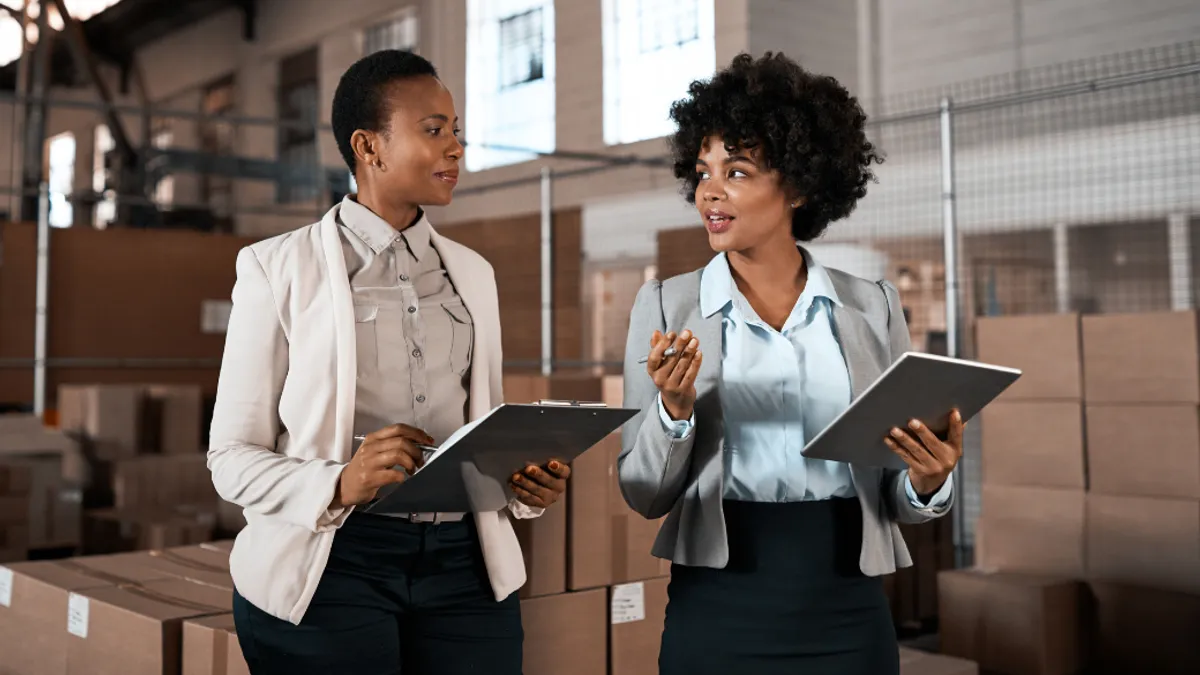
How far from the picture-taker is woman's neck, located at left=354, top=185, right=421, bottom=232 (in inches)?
60.8

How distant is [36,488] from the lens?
4625 mm

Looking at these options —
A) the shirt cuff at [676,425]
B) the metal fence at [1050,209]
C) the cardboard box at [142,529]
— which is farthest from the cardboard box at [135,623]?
the metal fence at [1050,209]

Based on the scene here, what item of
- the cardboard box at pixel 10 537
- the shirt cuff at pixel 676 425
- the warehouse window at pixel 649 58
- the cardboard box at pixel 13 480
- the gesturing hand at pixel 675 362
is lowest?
the cardboard box at pixel 10 537

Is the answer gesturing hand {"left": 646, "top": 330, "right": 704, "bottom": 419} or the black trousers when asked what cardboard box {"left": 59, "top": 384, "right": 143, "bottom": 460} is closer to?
the black trousers

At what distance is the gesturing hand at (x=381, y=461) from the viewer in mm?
1288

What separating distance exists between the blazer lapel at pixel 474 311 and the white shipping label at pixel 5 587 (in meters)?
1.80

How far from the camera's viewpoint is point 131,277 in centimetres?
591

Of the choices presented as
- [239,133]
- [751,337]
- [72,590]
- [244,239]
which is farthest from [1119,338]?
[239,133]

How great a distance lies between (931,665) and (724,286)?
1592 mm

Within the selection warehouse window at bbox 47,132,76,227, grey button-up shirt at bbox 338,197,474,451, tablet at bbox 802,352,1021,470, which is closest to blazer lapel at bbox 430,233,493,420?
grey button-up shirt at bbox 338,197,474,451

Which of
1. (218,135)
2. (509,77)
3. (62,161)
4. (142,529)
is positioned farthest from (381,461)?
(62,161)

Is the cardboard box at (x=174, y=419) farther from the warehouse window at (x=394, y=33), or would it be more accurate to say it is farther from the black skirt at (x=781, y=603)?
the warehouse window at (x=394, y=33)

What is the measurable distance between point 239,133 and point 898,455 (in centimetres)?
1133

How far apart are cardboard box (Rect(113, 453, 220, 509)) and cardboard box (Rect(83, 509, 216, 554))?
0.19 feet
